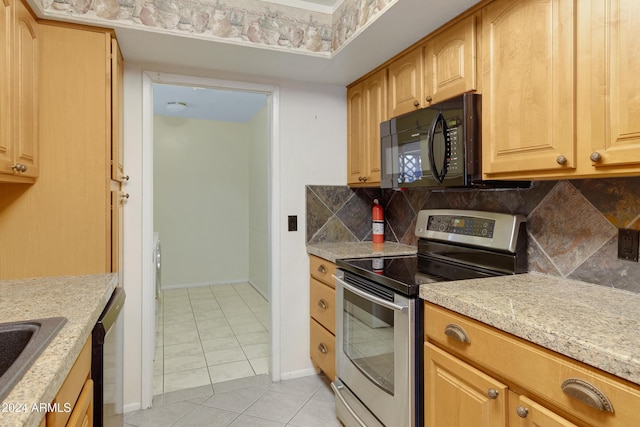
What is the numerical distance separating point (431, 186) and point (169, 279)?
4179 mm

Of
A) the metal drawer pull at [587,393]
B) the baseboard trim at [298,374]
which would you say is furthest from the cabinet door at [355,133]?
the metal drawer pull at [587,393]

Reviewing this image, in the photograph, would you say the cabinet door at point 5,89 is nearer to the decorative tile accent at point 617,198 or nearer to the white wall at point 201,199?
the decorative tile accent at point 617,198

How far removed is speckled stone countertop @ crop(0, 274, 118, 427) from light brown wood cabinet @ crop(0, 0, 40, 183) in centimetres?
44

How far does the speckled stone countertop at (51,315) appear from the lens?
0.65 m

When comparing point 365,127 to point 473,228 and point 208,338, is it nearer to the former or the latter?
point 473,228

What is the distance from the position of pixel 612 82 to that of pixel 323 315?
6.05 ft

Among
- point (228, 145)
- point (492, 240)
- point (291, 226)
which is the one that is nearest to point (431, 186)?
point (492, 240)

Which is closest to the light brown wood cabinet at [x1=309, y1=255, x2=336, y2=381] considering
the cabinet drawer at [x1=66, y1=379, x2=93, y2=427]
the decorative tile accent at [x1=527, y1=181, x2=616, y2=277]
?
the decorative tile accent at [x1=527, y1=181, x2=616, y2=277]

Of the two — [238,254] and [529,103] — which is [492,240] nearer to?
[529,103]

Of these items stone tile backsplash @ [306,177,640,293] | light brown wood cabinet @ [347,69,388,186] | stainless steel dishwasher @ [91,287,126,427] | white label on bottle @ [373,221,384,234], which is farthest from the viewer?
white label on bottle @ [373,221,384,234]

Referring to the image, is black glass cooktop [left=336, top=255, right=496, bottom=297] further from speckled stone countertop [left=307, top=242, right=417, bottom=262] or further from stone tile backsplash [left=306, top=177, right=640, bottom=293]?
stone tile backsplash [left=306, top=177, right=640, bottom=293]

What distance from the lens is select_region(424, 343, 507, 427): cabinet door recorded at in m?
1.08

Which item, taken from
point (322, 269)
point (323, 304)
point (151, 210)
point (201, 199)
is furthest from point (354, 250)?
point (201, 199)

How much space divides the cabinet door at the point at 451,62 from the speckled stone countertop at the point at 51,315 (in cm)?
167
